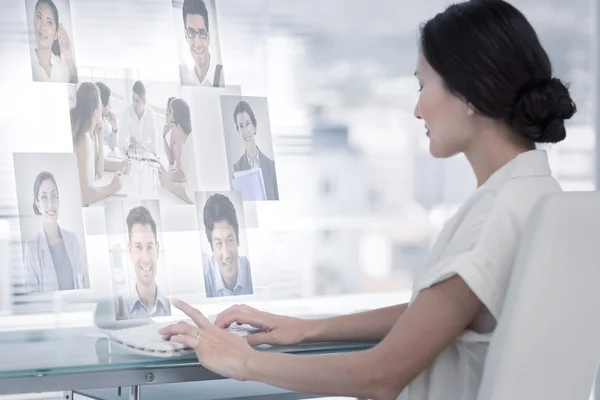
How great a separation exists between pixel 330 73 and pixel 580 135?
972 millimetres

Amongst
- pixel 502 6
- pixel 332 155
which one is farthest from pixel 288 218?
pixel 502 6

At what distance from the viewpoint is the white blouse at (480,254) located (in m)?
1.12

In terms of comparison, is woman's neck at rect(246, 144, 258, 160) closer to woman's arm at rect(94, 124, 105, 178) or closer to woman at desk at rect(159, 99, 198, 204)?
woman at desk at rect(159, 99, 198, 204)

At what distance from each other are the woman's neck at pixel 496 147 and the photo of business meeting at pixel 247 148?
2.72 feet

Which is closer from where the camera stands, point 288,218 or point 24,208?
point 24,208

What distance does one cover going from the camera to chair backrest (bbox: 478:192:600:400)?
101cm

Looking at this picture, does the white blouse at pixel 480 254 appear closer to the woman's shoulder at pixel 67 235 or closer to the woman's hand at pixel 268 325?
the woman's hand at pixel 268 325

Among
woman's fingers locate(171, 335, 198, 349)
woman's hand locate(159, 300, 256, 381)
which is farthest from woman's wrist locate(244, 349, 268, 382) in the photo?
woman's fingers locate(171, 335, 198, 349)

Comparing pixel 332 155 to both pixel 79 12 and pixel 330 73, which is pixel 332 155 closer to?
pixel 330 73

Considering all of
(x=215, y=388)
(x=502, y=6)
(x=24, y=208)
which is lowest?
(x=215, y=388)

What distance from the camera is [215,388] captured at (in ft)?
5.80

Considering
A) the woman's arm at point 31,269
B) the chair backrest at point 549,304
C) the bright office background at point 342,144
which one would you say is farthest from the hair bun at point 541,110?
the bright office background at point 342,144

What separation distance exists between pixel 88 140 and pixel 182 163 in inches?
8.7

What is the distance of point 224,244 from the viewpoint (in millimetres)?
1987
